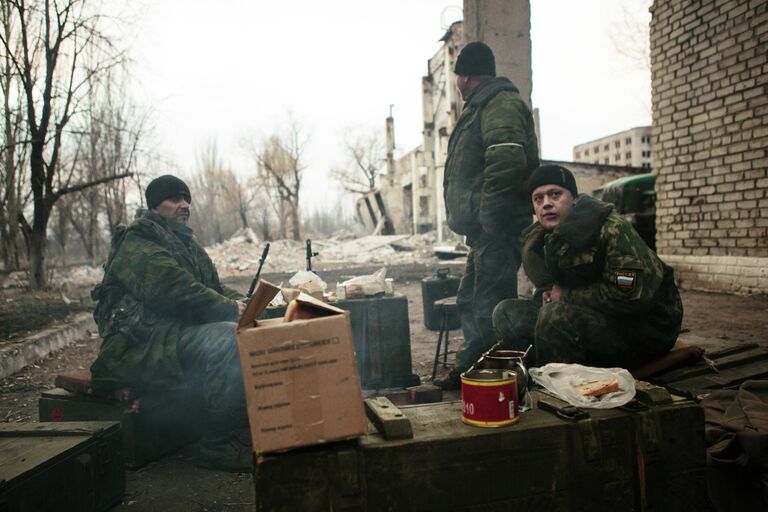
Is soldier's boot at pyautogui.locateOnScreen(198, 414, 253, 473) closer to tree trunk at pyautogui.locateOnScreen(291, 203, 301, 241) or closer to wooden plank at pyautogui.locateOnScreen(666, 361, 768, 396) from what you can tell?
wooden plank at pyautogui.locateOnScreen(666, 361, 768, 396)

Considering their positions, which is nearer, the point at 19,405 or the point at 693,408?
the point at 693,408

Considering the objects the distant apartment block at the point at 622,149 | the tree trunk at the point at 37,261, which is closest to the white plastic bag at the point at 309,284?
the tree trunk at the point at 37,261

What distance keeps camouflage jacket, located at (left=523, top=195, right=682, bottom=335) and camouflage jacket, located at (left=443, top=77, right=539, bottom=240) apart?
2.98 feet

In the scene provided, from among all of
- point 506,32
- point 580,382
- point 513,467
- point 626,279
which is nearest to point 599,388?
point 580,382

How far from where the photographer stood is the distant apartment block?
215 ft

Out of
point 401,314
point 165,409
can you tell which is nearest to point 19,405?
point 165,409

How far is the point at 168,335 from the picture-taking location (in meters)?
3.22

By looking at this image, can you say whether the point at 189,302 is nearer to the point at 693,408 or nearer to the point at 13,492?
the point at 13,492

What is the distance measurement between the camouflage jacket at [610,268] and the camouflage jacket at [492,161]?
907mm

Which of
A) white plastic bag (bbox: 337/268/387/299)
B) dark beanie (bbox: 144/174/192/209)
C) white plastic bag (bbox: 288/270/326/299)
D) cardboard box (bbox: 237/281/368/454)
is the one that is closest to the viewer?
cardboard box (bbox: 237/281/368/454)

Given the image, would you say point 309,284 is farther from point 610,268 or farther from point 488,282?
point 610,268

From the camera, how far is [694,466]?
6.29ft

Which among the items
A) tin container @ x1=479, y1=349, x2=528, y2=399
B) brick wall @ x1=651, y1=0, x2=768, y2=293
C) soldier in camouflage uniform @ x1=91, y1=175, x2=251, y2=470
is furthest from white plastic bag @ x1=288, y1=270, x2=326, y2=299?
brick wall @ x1=651, y1=0, x2=768, y2=293

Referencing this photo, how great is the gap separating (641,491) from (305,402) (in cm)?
126
